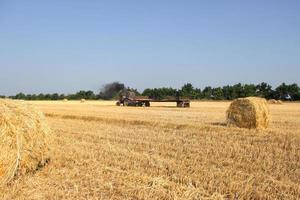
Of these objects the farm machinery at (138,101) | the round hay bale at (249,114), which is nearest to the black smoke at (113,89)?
the farm machinery at (138,101)

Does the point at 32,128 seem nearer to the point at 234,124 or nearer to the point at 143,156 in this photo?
the point at 143,156

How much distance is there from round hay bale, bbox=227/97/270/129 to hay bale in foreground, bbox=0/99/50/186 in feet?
26.9

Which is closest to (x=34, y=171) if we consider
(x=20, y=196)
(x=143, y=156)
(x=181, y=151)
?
(x=20, y=196)

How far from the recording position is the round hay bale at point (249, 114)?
14.7 meters

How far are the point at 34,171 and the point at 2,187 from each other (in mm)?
1137

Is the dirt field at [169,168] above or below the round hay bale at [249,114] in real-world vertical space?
below

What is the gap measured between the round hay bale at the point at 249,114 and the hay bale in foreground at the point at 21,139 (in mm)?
8211

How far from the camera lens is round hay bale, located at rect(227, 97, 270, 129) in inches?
580

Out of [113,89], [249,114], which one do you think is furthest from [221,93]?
[249,114]

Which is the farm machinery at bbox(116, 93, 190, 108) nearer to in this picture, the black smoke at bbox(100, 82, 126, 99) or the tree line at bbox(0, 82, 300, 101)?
the black smoke at bbox(100, 82, 126, 99)

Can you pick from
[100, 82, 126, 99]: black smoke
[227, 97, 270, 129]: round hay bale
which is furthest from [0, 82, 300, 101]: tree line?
[227, 97, 270, 129]: round hay bale

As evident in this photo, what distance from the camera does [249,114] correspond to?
48.7 ft

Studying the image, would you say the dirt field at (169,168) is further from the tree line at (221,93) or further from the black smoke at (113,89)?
the tree line at (221,93)

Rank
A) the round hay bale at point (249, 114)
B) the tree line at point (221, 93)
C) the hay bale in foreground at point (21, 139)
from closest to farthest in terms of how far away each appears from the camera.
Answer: the hay bale in foreground at point (21, 139) < the round hay bale at point (249, 114) < the tree line at point (221, 93)
